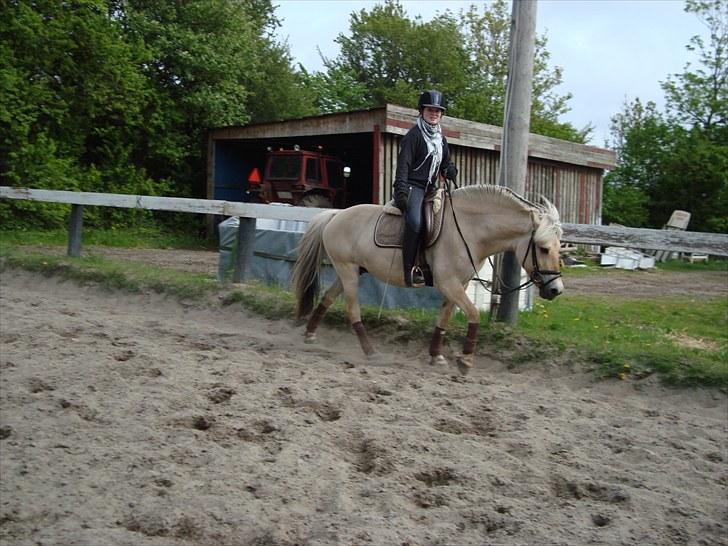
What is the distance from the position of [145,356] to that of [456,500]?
3.39 m

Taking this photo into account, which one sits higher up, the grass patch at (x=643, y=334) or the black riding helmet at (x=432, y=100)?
the black riding helmet at (x=432, y=100)

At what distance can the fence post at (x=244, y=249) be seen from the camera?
9703 millimetres

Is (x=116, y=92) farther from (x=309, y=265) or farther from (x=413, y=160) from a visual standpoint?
(x=413, y=160)

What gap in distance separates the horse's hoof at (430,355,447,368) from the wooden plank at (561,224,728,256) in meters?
1.80

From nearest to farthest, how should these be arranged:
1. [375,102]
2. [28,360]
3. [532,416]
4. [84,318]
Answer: [532,416] → [28,360] → [84,318] → [375,102]

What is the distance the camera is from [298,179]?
18.5 m

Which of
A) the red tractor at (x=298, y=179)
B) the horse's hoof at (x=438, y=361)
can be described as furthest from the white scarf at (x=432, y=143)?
the red tractor at (x=298, y=179)

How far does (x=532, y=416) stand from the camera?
5.22 m

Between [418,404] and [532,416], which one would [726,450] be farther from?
[418,404]

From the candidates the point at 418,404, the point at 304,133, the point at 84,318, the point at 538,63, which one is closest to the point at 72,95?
the point at 304,133

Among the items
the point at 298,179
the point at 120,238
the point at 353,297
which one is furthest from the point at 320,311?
the point at 120,238

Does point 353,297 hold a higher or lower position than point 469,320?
higher

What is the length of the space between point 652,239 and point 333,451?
13.7 ft

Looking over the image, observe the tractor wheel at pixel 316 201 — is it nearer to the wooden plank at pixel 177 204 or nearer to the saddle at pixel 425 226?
the wooden plank at pixel 177 204
